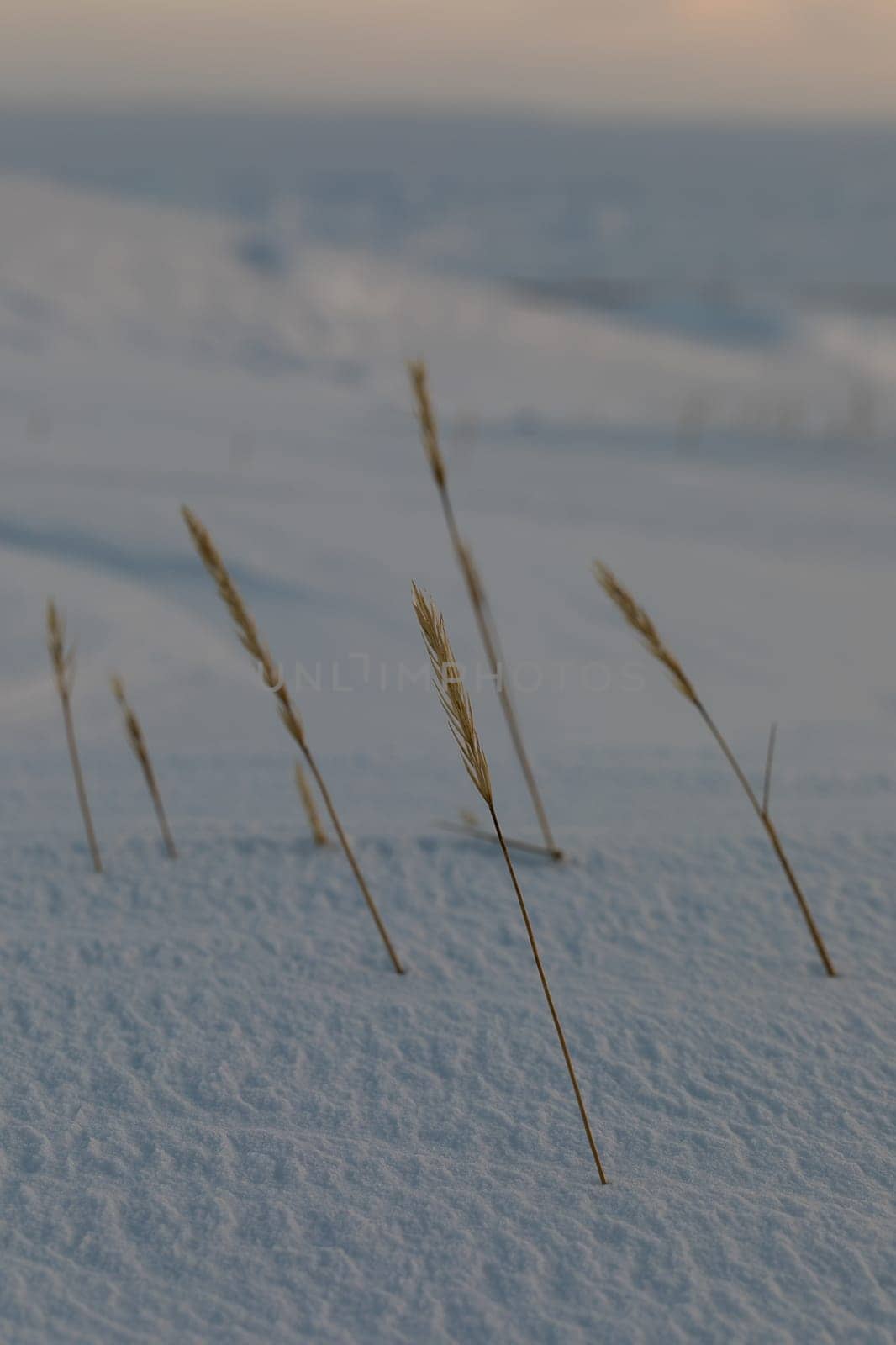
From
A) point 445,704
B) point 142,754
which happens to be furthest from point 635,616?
point 142,754

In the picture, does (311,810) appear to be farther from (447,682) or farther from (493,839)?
(447,682)

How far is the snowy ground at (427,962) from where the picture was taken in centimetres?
114

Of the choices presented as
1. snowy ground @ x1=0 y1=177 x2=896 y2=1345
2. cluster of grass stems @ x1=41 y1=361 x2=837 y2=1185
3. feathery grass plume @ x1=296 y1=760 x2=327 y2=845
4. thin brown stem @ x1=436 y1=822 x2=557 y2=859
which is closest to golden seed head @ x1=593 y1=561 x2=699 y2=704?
cluster of grass stems @ x1=41 y1=361 x2=837 y2=1185

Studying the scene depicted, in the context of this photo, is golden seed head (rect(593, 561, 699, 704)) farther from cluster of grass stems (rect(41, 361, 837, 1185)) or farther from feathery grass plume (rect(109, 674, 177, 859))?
feathery grass plume (rect(109, 674, 177, 859))

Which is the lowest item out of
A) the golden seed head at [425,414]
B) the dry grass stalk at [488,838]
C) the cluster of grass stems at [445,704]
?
the dry grass stalk at [488,838]

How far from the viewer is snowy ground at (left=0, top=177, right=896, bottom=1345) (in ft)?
3.74

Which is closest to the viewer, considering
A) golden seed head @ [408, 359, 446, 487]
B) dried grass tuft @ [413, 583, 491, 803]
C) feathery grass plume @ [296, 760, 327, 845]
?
dried grass tuft @ [413, 583, 491, 803]

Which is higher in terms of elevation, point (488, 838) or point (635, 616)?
point (635, 616)

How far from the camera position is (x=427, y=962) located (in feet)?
5.67

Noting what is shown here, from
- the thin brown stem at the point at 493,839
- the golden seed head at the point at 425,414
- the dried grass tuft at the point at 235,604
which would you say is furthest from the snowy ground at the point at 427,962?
the golden seed head at the point at 425,414

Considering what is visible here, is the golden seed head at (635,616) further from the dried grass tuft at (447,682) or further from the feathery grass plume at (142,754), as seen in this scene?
the feathery grass plume at (142,754)

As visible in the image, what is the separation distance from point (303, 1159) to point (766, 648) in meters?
2.76

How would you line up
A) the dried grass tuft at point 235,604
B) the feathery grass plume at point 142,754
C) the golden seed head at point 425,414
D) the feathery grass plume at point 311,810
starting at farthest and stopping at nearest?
the feathery grass plume at point 311,810 → the feathery grass plume at point 142,754 → the golden seed head at point 425,414 → the dried grass tuft at point 235,604

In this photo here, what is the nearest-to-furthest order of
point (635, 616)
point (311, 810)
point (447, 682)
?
1. point (447, 682)
2. point (635, 616)
3. point (311, 810)
